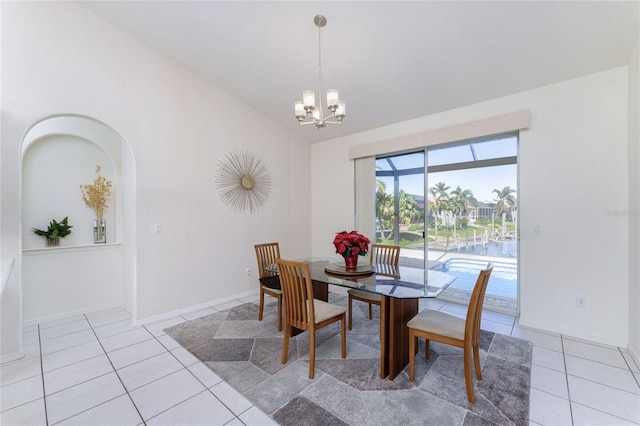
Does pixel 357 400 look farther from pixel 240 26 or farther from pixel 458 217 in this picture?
pixel 240 26

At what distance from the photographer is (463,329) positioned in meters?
1.90

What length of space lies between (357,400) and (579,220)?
2794 mm

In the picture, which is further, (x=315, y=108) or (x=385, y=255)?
(x=385, y=255)

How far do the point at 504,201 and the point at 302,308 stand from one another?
2852 mm

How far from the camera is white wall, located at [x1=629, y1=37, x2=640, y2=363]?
7.30ft

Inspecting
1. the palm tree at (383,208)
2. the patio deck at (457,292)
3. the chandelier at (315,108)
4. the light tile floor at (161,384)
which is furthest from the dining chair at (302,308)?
the palm tree at (383,208)

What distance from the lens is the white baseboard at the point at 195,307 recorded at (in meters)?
3.10

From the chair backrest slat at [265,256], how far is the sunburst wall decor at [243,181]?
917 mm

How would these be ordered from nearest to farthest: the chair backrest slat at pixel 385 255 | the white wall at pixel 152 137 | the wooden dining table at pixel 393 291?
the wooden dining table at pixel 393 291, the white wall at pixel 152 137, the chair backrest slat at pixel 385 255

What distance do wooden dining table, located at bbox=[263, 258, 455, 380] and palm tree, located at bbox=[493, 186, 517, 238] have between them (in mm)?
1500

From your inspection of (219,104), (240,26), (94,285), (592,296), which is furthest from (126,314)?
(592,296)

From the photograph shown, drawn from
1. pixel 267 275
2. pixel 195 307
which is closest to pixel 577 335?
pixel 267 275

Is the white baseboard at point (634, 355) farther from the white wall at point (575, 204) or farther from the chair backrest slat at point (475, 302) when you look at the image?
the chair backrest slat at point (475, 302)

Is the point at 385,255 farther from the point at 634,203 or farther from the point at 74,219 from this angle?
the point at 74,219
